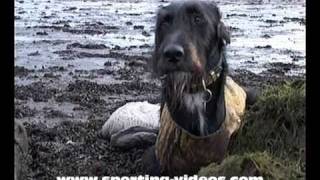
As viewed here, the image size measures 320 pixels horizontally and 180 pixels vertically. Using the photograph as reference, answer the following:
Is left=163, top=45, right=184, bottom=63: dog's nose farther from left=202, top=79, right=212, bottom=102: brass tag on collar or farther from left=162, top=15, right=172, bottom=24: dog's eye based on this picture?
left=202, top=79, right=212, bottom=102: brass tag on collar

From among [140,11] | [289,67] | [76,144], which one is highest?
[140,11]

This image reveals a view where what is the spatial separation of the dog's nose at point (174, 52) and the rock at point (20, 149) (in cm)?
66

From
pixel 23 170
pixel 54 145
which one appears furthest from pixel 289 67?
pixel 23 170

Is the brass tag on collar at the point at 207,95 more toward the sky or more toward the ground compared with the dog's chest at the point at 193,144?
more toward the sky

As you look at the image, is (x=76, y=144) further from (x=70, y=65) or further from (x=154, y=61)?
(x=70, y=65)

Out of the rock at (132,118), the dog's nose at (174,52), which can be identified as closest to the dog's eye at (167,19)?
the dog's nose at (174,52)

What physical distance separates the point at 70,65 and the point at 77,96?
53 centimetres

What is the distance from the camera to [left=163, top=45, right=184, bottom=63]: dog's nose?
252 centimetres

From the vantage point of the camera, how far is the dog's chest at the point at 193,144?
279 cm

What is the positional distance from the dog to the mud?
18 centimetres

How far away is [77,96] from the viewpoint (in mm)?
4078

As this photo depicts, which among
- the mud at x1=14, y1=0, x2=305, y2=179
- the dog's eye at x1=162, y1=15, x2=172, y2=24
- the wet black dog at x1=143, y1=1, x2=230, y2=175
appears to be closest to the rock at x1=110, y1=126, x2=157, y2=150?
the mud at x1=14, y1=0, x2=305, y2=179

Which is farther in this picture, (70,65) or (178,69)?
(70,65)

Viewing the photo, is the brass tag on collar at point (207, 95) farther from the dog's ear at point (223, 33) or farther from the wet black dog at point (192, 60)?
the dog's ear at point (223, 33)
